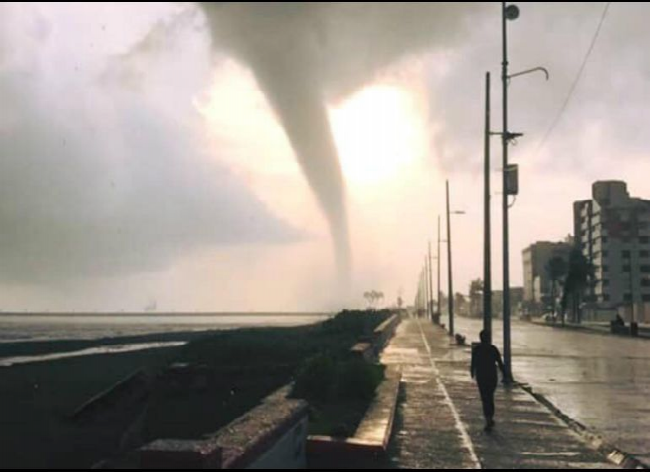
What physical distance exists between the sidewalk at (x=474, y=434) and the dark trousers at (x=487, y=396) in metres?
0.29

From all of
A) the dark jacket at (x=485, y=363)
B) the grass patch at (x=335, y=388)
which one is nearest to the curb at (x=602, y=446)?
the dark jacket at (x=485, y=363)

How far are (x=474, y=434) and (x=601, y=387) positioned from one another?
1012 cm

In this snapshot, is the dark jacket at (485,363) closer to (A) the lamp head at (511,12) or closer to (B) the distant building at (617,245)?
(A) the lamp head at (511,12)

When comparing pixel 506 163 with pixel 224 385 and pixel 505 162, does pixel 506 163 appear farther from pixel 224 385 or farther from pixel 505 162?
pixel 224 385

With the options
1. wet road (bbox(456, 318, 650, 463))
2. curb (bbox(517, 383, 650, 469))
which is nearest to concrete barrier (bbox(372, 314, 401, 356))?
wet road (bbox(456, 318, 650, 463))

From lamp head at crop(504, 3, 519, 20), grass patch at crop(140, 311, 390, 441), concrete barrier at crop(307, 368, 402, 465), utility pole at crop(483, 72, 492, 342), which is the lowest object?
grass patch at crop(140, 311, 390, 441)

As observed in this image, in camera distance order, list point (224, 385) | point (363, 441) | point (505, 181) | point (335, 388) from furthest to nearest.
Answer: point (505, 181), point (224, 385), point (335, 388), point (363, 441)

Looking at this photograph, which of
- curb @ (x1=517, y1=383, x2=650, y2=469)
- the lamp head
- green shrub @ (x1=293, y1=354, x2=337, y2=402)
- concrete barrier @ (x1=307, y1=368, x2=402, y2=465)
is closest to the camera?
concrete barrier @ (x1=307, y1=368, x2=402, y2=465)

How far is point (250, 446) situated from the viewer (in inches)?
299

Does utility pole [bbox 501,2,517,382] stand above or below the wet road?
above

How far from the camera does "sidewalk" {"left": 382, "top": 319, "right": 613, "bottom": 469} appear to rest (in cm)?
1073

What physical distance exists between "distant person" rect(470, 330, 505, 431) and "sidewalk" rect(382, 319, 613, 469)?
1.18ft

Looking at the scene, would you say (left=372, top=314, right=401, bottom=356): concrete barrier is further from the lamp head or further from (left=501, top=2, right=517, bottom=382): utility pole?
the lamp head

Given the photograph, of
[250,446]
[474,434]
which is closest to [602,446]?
[474,434]
